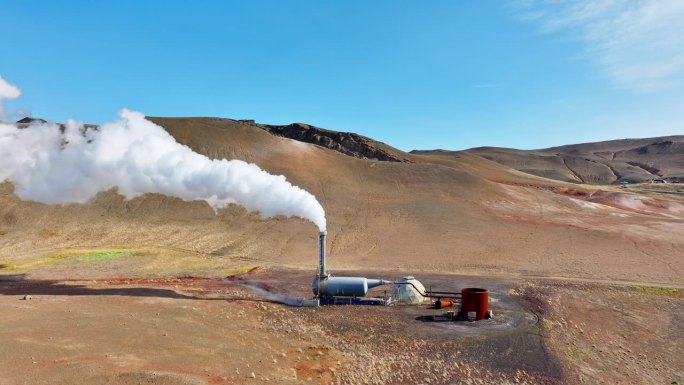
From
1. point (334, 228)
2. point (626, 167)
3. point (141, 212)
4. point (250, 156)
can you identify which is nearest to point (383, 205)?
point (334, 228)

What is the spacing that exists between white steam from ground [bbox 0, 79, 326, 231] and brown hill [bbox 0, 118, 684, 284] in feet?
21.1

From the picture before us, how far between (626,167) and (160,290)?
632 feet

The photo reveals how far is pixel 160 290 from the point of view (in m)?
28.6

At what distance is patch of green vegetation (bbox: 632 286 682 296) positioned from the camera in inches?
1251

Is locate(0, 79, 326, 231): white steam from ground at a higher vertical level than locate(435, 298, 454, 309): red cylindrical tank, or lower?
higher

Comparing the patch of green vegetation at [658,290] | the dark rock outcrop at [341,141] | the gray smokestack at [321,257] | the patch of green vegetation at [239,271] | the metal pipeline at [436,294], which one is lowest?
the patch of green vegetation at [658,290]

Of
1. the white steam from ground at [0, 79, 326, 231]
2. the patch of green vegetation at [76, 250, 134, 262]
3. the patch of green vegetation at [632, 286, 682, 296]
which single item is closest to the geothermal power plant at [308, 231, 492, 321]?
the white steam from ground at [0, 79, 326, 231]

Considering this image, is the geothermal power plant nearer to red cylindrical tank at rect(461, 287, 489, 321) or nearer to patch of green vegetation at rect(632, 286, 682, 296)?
red cylindrical tank at rect(461, 287, 489, 321)

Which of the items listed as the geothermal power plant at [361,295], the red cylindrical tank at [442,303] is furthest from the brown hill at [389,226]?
the red cylindrical tank at [442,303]

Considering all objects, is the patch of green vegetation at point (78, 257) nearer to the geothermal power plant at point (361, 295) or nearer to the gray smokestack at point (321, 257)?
the gray smokestack at point (321, 257)

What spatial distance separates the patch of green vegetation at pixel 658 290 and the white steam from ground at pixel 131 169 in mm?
21299

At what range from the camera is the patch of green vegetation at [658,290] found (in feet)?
104

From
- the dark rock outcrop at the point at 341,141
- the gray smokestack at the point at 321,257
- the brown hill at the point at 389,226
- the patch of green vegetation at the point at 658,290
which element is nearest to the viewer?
the gray smokestack at the point at 321,257

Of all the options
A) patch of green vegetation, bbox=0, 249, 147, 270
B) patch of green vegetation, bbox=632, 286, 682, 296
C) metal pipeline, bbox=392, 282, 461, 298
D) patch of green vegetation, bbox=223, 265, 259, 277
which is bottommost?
patch of green vegetation, bbox=632, 286, 682, 296
